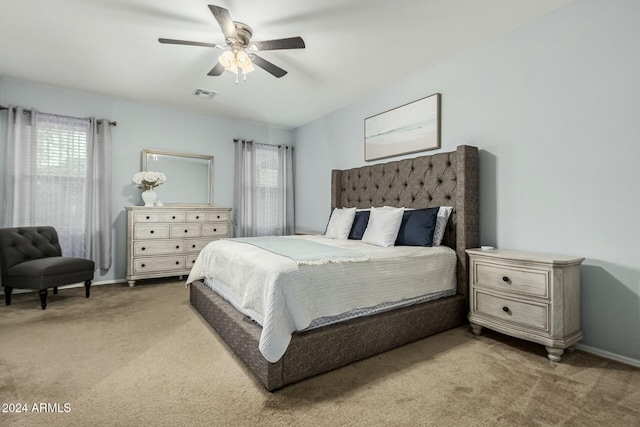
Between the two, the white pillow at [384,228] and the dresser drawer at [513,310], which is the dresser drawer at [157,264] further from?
the dresser drawer at [513,310]

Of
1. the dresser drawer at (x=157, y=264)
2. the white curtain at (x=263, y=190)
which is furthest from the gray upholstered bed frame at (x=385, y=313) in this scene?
the white curtain at (x=263, y=190)

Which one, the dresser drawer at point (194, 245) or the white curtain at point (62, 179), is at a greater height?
the white curtain at point (62, 179)

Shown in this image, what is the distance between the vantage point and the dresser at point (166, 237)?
157 inches

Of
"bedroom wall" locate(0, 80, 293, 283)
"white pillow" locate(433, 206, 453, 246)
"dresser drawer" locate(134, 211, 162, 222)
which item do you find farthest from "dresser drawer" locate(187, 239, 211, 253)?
"white pillow" locate(433, 206, 453, 246)

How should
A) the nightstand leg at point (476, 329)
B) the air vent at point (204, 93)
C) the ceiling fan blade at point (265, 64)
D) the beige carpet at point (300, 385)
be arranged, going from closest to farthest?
the beige carpet at point (300, 385)
the nightstand leg at point (476, 329)
the ceiling fan blade at point (265, 64)
the air vent at point (204, 93)

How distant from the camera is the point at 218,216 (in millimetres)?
4621

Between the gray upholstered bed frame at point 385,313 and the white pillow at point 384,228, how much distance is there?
425 millimetres

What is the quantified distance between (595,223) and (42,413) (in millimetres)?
3462

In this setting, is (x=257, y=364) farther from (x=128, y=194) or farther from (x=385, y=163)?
(x=128, y=194)

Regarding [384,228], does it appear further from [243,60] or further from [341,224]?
[243,60]

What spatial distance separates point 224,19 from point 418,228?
2.24 m

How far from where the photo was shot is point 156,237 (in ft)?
13.5

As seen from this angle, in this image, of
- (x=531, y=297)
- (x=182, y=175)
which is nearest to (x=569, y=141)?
(x=531, y=297)

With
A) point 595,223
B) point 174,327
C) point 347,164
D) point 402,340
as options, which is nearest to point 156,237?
point 174,327
